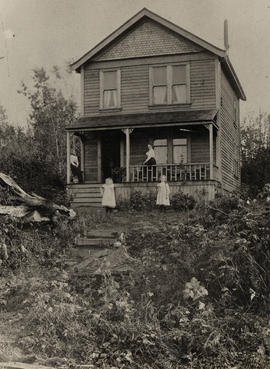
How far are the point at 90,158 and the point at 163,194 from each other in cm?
593

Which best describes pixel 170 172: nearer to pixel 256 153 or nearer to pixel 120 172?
pixel 120 172

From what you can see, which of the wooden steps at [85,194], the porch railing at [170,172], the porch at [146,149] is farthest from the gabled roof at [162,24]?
the wooden steps at [85,194]

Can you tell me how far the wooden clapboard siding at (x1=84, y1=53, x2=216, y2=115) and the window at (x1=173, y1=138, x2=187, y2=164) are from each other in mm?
1418

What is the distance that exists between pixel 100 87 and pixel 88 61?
127 cm

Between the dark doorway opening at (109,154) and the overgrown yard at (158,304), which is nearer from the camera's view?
the overgrown yard at (158,304)

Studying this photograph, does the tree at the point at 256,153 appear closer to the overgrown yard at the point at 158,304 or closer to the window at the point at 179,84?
the window at the point at 179,84

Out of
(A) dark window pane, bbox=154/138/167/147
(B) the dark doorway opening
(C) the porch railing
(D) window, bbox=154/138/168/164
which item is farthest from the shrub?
(A) dark window pane, bbox=154/138/167/147

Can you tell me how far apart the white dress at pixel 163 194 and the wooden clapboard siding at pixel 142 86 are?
4832 mm

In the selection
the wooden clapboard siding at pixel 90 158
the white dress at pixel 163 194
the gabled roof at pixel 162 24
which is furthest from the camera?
the wooden clapboard siding at pixel 90 158

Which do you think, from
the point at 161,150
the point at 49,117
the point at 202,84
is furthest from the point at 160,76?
the point at 49,117

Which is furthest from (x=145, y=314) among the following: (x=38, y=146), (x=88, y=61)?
(x=38, y=146)

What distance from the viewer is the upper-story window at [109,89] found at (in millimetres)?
21312

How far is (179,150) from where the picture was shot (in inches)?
824

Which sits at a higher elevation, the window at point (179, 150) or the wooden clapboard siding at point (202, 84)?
the wooden clapboard siding at point (202, 84)
